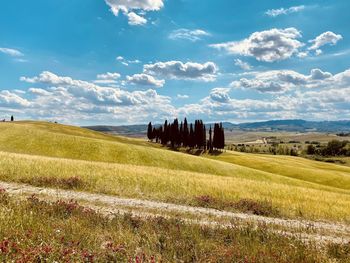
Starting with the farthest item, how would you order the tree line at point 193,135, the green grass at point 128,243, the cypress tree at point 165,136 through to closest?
the cypress tree at point 165,136 → the tree line at point 193,135 → the green grass at point 128,243

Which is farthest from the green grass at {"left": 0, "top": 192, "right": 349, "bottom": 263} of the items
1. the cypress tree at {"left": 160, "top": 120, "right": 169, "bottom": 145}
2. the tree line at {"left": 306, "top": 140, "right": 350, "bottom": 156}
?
the tree line at {"left": 306, "top": 140, "right": 350, "bottom": 156}

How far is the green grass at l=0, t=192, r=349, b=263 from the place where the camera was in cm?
755

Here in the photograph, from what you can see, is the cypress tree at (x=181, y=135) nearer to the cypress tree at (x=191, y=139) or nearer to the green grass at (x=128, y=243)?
the cypress tree at (x=191, y=139)

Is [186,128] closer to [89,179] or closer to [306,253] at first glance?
[89,179]

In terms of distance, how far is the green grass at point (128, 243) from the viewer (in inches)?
297

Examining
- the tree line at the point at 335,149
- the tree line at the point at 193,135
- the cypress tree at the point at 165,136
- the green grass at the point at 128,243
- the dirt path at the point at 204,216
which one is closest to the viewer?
the green grass at the point at 128,243

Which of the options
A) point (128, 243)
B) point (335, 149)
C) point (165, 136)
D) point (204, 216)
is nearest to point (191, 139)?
point (165, 136)

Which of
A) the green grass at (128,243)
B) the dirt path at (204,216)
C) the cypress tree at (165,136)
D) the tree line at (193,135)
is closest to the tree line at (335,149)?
the tree line at (193,135)

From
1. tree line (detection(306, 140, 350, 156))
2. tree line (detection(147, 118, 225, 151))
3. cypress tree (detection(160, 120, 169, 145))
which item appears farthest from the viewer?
tree line (detection(306, 140, 350, 156))

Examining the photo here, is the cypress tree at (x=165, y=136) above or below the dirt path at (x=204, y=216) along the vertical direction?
above

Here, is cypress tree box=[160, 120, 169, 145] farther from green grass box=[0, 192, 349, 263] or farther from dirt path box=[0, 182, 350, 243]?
green grass box=[0, 192, 349, 263]

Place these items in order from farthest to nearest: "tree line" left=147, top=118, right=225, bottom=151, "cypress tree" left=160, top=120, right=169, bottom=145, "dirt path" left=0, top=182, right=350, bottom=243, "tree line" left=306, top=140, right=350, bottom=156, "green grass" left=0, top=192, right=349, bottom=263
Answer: "tree line" left=306, top=140, right=350, bottom=156
"cypress tree" left=160, top=120, right=169, bottom=145
"tree line" left=147, top=118, right=225, bottom=151
"dirt path" left=0, top=182, right=350, bottom=243
"green grass" left=0, top=192, right=349, bottom=263

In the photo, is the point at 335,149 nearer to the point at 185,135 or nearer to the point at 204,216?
the point at 185,135

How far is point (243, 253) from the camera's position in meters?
9.05
